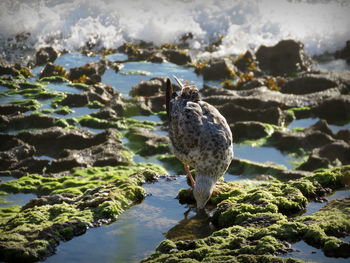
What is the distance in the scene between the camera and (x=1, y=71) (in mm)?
19750

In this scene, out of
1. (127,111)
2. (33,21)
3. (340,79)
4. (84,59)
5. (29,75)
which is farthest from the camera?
(33,21)

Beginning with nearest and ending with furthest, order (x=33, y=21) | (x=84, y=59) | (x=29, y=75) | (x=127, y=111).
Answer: (x=127, y=111) < (x=29, y=75) < (x=84, y=59) < (x=33, y=21)

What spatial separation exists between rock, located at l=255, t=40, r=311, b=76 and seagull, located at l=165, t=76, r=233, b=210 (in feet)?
50.0

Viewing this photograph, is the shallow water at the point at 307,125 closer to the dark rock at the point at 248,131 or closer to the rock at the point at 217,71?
the dark rock at the point at 248,131

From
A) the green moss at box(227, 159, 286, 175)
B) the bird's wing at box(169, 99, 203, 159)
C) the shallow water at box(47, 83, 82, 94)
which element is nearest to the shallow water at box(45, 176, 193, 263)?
the bird's wing at box(169, 99, 203, 159)

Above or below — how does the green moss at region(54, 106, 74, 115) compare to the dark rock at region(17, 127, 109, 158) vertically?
above

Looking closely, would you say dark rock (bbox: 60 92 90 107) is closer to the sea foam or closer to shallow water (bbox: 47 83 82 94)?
shallow water (bbox: 47 83 82 94)

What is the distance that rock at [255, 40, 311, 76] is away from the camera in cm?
2244

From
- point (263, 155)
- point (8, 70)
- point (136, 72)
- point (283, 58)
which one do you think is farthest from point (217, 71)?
point (8, 70)

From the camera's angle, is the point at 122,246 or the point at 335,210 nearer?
the point at 122,246

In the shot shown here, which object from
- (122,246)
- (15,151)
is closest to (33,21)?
(15,151)

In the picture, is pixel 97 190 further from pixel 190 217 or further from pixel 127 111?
pixel 127 111

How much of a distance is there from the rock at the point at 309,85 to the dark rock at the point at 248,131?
17.4 feet

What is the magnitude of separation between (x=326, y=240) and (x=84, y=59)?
69.6 ft
